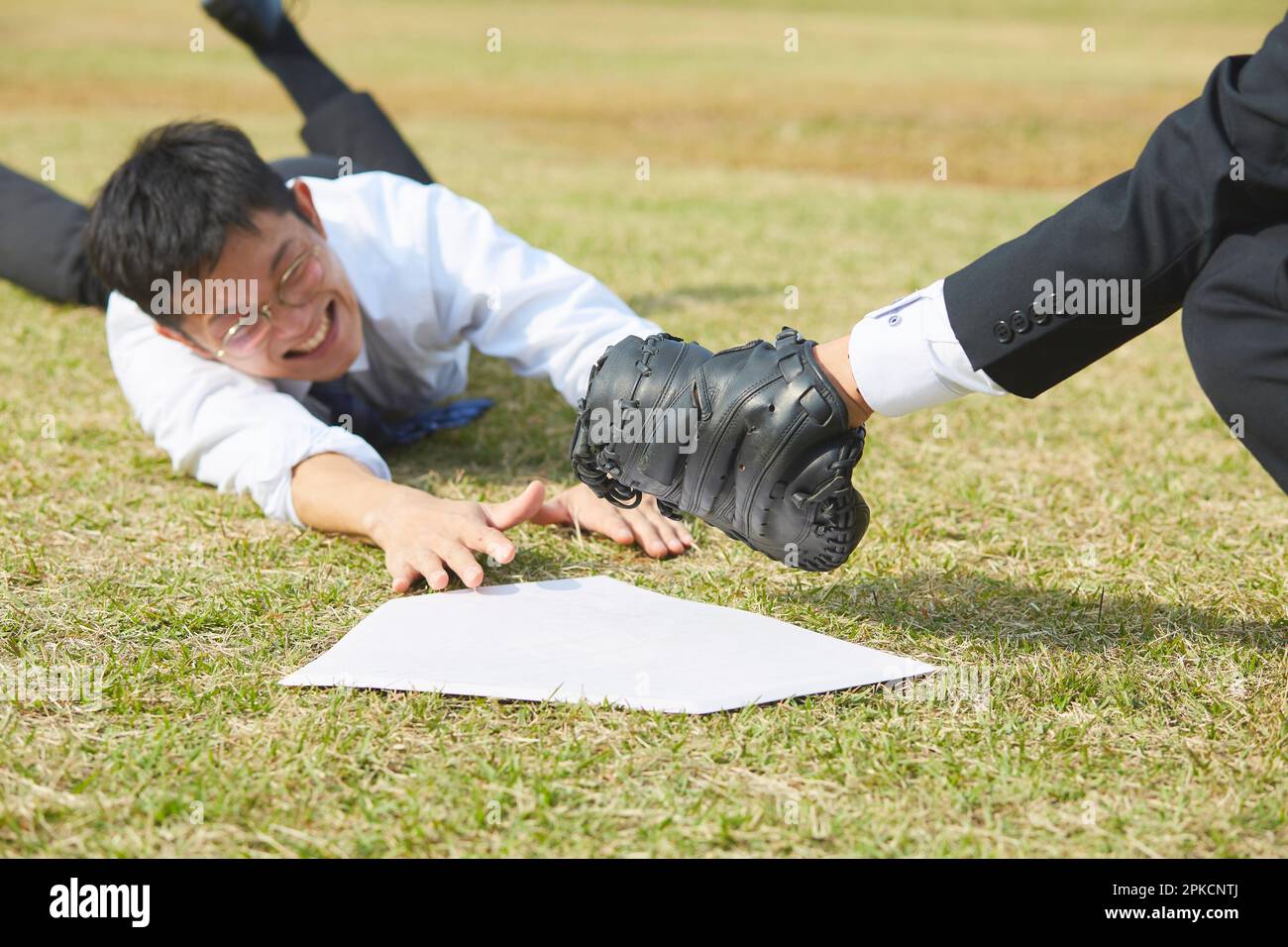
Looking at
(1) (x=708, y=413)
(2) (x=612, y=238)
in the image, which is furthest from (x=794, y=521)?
(2) (x=612, y=238)

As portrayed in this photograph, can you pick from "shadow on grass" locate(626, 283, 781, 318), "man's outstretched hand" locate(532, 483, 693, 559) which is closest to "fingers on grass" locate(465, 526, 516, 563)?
"man's outstretched hand" locate(532, 483, 693, 559)

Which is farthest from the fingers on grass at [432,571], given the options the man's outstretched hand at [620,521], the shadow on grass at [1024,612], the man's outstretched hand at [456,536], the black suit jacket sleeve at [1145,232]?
the black suit jacket sleeve at [1145,232]

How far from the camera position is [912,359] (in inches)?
69.6

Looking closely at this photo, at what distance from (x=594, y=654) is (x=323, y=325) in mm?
1206

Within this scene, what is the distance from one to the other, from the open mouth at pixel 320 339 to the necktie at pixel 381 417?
0.21 m

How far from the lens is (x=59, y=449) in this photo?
3.13 m

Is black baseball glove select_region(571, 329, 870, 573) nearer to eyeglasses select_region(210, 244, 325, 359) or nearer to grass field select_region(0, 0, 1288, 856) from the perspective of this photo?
grass field select_region(0, 0, 1288, 856)

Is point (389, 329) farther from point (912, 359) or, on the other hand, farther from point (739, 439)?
point (912, 359)

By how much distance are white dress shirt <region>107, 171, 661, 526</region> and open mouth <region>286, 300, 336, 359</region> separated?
100 millimetres

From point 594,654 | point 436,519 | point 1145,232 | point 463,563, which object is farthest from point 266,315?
point 1145,232

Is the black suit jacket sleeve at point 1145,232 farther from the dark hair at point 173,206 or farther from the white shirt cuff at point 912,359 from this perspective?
the dark hair at point 173,206

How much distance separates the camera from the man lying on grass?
247cm
